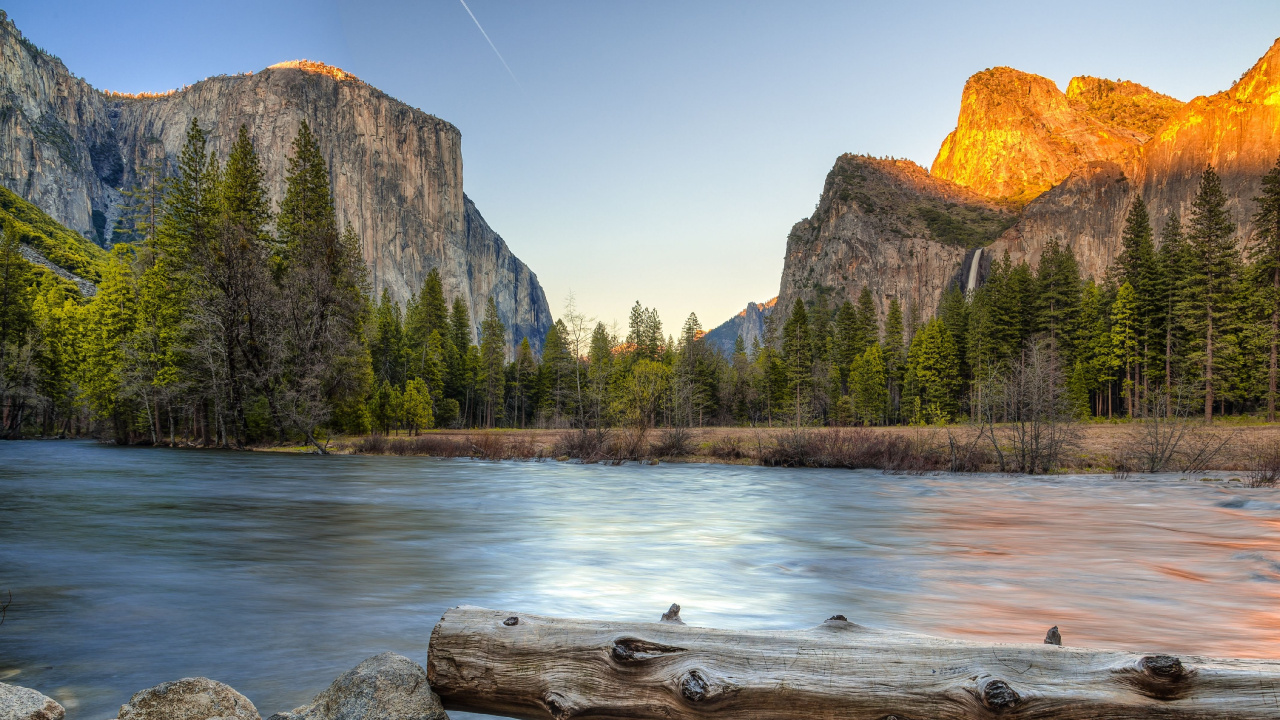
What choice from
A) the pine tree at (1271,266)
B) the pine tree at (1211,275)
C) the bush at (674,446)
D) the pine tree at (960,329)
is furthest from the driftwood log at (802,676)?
the pine tree at (960,329)

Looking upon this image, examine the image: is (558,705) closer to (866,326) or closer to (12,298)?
(12,298)

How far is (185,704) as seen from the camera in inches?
140

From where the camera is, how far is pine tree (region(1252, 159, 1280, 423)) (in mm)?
43750

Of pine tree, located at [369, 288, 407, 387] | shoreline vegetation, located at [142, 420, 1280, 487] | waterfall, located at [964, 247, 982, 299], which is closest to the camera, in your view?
shoreline vegetation, located at [142, 420, 1280, 487]

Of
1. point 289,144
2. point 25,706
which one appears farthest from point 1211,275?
point 289,144

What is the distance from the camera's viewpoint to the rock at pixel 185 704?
3.49m

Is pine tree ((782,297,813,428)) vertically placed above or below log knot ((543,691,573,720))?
above

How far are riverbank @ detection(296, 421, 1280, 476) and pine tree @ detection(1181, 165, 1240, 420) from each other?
973 centimetres

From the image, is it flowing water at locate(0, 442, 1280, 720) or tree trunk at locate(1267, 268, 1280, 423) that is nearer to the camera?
flowing water at locate(0, 442, 1280, 720)

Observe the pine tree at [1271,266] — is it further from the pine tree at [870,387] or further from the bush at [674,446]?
the bush at [674,446]

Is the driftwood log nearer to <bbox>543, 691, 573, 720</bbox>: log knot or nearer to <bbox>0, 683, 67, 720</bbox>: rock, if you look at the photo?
<bbox>543, 691, 573, 720</bbox>: log knot

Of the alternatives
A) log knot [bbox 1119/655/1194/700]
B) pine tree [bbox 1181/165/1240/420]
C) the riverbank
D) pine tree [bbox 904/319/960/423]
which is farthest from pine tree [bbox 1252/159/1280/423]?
log knot [bbox 1119/655/1194/700]

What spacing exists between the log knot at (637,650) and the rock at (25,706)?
10.1ft

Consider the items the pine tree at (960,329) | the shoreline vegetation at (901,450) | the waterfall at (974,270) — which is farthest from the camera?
the waterfall at (974,270)
